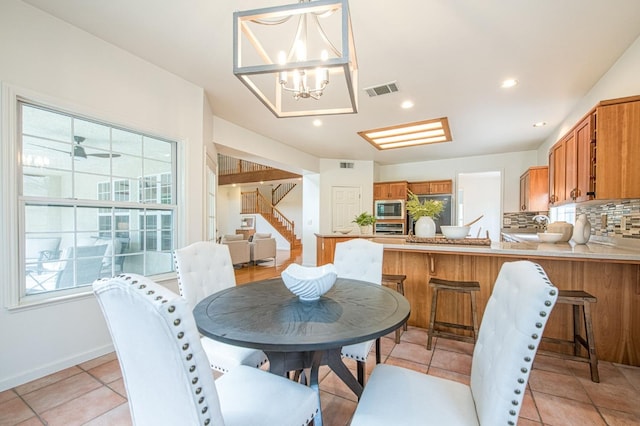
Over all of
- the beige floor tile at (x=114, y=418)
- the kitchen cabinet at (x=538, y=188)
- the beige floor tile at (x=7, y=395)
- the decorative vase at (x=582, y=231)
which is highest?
the kitchen cabinet at (x=538, y=188)

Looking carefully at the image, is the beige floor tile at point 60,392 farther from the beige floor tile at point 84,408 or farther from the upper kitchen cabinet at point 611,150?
Answer: the upper kitchen cabinet at point 611,150

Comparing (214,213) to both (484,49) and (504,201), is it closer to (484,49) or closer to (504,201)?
(484,49)

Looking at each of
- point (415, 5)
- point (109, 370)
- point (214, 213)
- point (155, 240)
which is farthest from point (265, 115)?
point (109, 370)

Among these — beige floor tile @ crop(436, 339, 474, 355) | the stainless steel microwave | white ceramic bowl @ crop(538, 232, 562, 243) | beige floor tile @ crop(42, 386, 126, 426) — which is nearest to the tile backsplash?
white ceramic bowl @ crop(538, 232, 562, 243)

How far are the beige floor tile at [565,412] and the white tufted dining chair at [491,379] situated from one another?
1.00m

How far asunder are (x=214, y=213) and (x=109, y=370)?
2.20m

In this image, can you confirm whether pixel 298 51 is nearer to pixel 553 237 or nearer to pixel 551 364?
pixel 551 364

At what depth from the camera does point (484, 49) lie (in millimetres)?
2314

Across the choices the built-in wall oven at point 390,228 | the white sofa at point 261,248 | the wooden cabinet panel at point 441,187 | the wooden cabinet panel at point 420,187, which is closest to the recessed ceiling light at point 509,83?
the wooden cabinet panel at point 441,187

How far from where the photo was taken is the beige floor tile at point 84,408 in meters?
1.58

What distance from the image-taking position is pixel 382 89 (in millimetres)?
3031

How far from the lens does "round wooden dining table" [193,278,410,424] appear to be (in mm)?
999

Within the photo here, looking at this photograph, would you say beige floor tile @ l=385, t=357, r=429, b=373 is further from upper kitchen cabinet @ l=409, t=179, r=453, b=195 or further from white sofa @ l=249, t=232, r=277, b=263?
white sofa @ l=249, t=232, r=277, b=263

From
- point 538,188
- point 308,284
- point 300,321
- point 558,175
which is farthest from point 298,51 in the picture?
point 538,188
